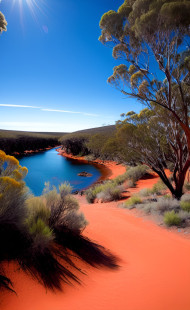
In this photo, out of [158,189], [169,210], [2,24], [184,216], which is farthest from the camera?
[158,189]

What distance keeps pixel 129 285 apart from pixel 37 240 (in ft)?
5.71

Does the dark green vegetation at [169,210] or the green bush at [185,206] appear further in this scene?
the green bush at [185,206]

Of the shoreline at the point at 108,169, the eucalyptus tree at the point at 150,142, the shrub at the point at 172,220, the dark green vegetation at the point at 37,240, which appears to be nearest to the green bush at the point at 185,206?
the shrub at the point at 172,220

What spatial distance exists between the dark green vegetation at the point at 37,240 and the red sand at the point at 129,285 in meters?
0.20

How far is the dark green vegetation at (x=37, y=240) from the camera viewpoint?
9.09 ft

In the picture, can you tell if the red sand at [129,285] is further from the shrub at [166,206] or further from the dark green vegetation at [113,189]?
the dark green vegetation at [113,189]

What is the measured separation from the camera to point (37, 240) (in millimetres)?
2965

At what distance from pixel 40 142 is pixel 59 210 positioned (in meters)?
75.8

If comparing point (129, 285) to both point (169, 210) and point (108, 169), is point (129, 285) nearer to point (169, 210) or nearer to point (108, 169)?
point (169, 210)

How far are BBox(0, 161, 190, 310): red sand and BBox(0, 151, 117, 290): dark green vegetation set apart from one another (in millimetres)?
202

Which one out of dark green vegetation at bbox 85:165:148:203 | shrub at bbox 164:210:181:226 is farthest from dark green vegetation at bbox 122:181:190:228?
dark green vegetation at bbox 85:165:148:203

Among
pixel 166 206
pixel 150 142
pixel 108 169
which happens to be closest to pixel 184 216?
pixel 166 206

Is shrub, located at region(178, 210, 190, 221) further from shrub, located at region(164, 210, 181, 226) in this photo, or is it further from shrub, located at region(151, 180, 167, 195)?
shrub, located at region(151, 180, 167, 195)

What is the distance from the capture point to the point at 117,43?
8023mm
